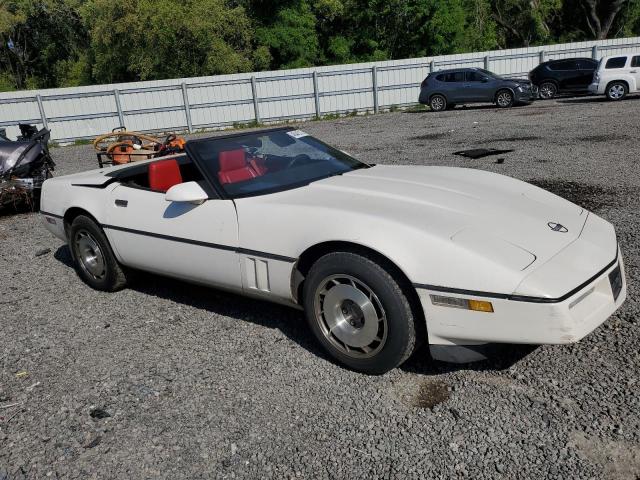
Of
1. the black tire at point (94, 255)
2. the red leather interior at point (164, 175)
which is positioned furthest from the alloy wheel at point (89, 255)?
the red leather interior at point (164, 175)

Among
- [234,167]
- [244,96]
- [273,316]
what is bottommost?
[273,316]

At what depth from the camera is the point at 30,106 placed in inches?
811

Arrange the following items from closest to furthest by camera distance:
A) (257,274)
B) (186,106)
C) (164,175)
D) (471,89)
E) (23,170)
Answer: (257,274) → (164,175) → (23,170) → (471,89) → (186,106)

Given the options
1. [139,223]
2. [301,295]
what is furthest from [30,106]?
[301,295]

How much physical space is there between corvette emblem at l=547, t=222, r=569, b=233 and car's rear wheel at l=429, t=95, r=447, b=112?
1869 cm

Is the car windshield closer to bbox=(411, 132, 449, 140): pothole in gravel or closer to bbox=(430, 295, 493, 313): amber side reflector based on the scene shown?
bbox=(430, 295, 493, 313): amber side reflector

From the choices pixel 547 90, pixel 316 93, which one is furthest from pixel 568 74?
pixel 316 93

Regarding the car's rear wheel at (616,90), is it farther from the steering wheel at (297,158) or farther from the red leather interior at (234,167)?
the red leather interior at (234,167)

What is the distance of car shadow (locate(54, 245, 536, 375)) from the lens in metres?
3.18

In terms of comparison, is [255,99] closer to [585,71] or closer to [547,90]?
[547,90]

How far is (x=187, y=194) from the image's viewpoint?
3.60 meters

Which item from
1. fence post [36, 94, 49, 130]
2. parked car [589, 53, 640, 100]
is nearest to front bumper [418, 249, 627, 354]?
parked car [589, 53, 640, 100]

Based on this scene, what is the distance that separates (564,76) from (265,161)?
797 inches

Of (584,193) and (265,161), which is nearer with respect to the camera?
(265,161)
